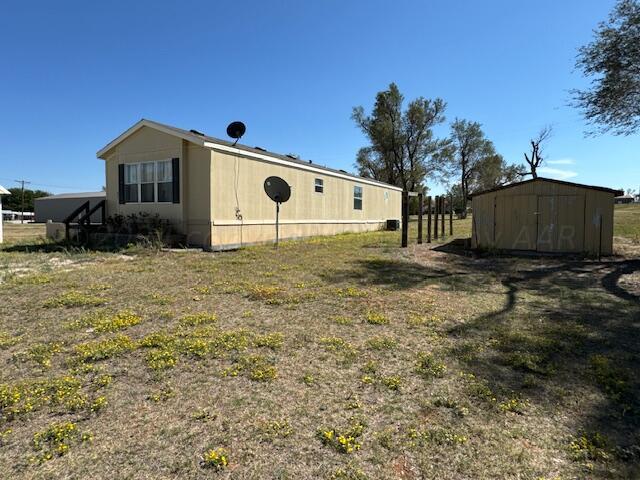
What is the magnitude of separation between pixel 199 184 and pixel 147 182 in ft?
7.03

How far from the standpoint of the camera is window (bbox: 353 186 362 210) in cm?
1903

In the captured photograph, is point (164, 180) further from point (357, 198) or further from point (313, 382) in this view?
point (357, 198)

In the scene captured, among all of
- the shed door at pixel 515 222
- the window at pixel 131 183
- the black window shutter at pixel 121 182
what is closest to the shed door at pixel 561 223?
the shed door at pixel 515 222

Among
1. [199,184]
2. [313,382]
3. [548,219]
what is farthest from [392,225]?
[313,382]

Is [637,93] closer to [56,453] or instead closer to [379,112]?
[56,453]

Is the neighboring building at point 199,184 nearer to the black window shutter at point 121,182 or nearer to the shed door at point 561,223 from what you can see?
the black window shutter at point 121,182

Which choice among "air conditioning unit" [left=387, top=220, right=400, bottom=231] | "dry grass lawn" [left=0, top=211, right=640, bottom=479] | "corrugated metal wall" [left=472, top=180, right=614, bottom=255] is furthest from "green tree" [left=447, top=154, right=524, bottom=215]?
"dry grass lawn" [left=0, top=211, right=640, bottom=479]

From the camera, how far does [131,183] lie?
1189 centimetres

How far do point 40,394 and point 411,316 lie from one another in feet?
12.0

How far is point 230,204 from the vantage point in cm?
1106

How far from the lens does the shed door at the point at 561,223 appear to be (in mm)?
10695

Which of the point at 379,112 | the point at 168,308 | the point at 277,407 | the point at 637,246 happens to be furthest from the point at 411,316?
the point at 379,112

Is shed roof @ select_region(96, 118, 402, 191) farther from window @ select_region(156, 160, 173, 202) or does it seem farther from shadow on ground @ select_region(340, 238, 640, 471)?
shadow on ground @ select_region(340, 238, 640, 471)

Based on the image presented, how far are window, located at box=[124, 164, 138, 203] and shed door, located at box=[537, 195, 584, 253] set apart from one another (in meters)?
12.1
